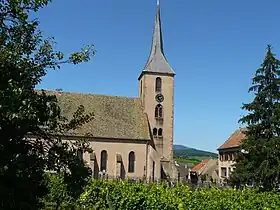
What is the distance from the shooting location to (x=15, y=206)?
15.5 ft

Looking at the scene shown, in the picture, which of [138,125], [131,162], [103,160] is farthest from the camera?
[138,125]

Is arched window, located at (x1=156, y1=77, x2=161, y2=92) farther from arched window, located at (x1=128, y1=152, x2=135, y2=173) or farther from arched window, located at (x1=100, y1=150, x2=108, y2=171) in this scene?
arched window, located at (x1=100, y1=150, x2=108, y2=171)

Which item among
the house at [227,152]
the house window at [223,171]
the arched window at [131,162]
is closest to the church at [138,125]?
the arched window at [131,162]

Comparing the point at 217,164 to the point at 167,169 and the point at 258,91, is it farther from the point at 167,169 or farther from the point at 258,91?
the point at 258,91

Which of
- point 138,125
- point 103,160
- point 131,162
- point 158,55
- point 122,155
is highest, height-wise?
point 158,55

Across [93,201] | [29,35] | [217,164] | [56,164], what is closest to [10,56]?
[29,35]

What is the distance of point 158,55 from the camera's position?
52.9 m

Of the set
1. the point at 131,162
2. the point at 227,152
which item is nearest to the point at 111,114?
the point at 131,162

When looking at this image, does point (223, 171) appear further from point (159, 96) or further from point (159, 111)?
point (159, 96)

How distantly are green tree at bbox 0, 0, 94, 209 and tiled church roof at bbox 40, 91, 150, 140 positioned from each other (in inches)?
1626

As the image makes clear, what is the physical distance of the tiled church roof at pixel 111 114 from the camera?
47688 mm

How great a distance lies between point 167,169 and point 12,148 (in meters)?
45.2

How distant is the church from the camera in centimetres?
4681

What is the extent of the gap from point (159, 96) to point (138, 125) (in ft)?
16.6
